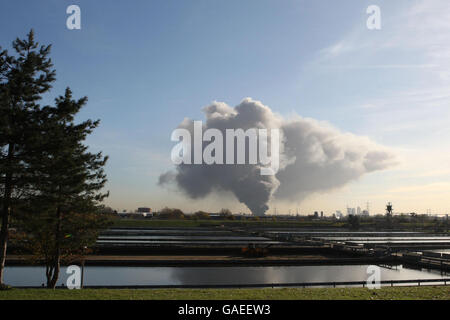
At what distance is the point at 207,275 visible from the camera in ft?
121

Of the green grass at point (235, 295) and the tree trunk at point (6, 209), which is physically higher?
the tree trunk at point (6, 209)

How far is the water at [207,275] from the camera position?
3291 centimetres

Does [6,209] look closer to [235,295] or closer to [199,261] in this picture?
[235,295]

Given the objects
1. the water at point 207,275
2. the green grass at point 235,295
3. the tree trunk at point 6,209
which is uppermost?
the tree trunk at point 6,209

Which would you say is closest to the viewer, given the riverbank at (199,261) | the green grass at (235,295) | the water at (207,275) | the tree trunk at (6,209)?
the green grass at (235,295)

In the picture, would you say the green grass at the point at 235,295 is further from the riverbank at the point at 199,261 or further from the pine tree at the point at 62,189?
the riverbank at the point at 199,261

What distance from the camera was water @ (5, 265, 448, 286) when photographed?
32906mm

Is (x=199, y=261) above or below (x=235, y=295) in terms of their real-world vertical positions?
below

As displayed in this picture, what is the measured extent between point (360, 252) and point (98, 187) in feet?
148

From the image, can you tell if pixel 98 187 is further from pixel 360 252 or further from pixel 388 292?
pixel 360 252

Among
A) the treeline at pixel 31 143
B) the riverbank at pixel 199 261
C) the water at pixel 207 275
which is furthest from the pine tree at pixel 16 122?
the riverbank at pixel 199 261

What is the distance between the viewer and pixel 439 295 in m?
15.5

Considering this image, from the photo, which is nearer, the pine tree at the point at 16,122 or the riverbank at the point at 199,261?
the pine tree at the point at 16,122

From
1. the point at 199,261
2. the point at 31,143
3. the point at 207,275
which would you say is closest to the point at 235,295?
the point at 31,143
